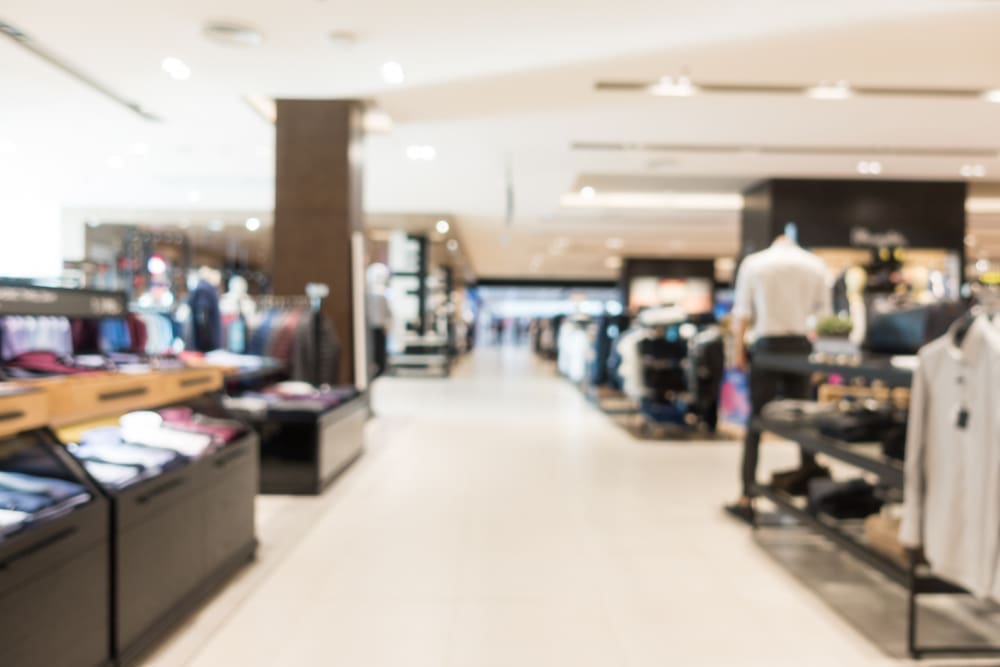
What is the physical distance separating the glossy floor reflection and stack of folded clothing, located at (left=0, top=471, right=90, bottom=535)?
69 centimetres

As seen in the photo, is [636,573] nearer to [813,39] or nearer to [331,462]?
[331,462]

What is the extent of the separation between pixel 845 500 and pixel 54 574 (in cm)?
310

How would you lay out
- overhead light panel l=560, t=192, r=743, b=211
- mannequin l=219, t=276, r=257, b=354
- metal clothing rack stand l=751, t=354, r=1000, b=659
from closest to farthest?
metal clothing rack stand l=751, t=354, r=1000, b=659
mannequin l=219, t=276, r=257, b=354
overhead light panel l=560, t=192, r=743, b=211

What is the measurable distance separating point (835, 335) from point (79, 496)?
3.80 meters

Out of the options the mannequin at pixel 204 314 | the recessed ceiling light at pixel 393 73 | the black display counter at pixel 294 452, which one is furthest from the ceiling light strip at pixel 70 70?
the black display counter at pixel 294 452

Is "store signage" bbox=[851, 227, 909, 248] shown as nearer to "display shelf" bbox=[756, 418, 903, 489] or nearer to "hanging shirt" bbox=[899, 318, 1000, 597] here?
"display shelf" bbox=[756, 418, 903, 489]

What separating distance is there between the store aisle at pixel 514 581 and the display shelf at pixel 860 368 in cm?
94

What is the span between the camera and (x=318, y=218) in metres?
6.29

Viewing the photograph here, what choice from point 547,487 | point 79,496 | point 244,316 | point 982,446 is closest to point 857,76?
point 547,487

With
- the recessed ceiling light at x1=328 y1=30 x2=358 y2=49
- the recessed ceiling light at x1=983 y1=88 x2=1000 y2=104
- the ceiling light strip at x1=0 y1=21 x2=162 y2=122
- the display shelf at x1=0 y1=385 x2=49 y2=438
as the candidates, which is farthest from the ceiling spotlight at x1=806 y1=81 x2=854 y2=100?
the ceiling light strip at x1=0 y1=21 x2=162 y2=122

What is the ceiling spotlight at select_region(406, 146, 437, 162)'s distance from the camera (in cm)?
830

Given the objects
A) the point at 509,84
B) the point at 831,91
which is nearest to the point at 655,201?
the point at 831,91

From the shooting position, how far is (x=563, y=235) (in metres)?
16.3

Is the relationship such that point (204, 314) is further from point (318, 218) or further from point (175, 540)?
point (175, 540)
